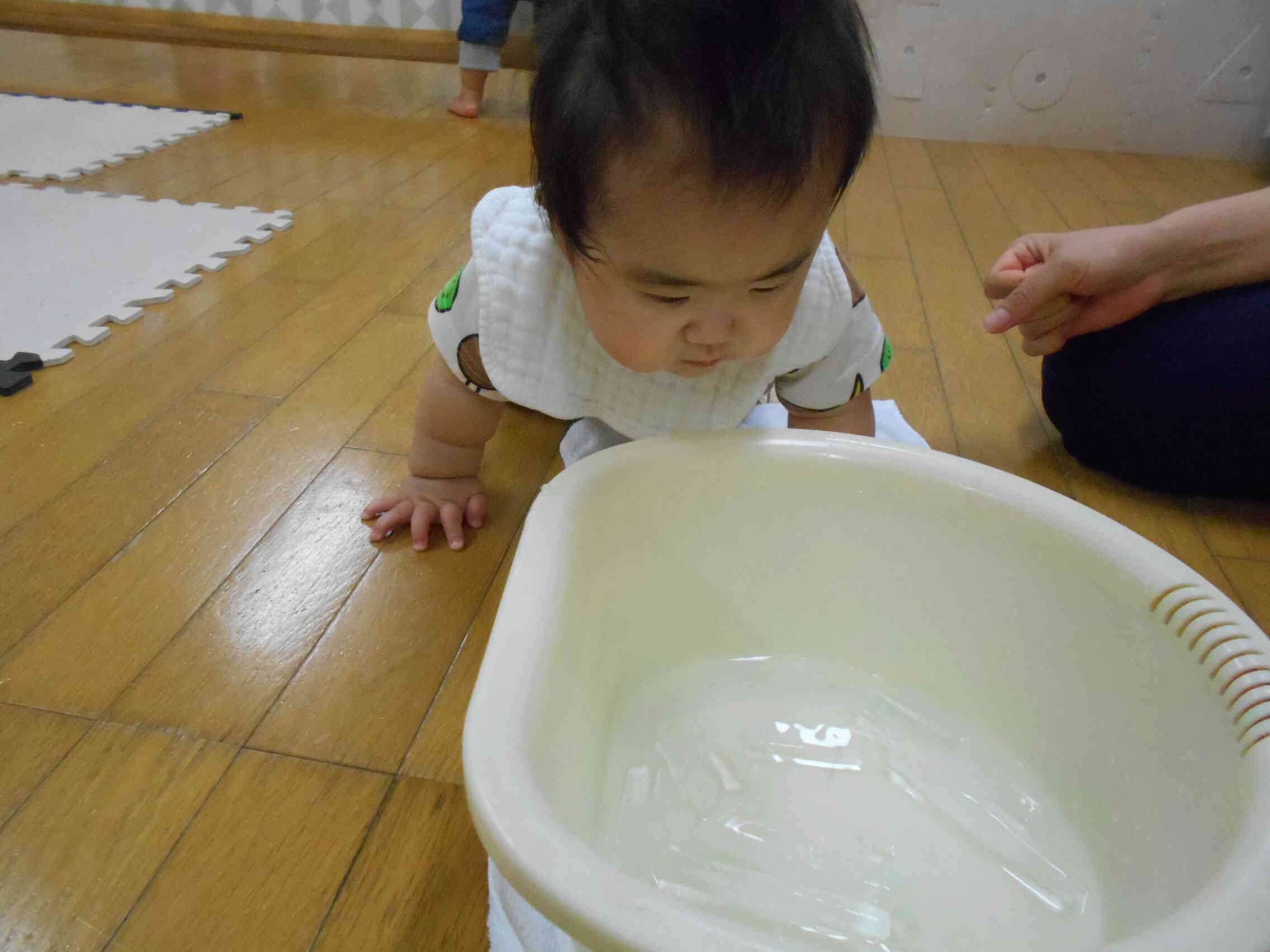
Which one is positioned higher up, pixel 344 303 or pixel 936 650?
pixel 936 650

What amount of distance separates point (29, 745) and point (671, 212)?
1.69 feet

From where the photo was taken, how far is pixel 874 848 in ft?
1.81

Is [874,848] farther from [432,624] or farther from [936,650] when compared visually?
[432,624]

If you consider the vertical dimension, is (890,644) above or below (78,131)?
above

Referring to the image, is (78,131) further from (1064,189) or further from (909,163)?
(1064,189)

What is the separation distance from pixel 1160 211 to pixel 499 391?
157cm

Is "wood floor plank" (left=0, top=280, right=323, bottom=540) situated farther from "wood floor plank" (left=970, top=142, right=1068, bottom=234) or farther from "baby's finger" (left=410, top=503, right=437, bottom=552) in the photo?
"wood floor plank" (left=970, top=142, right=1068, bottom=234)

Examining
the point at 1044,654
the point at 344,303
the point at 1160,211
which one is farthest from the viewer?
the point at 1160,211

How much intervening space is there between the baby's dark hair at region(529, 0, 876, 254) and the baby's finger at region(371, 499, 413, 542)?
1.18 ft

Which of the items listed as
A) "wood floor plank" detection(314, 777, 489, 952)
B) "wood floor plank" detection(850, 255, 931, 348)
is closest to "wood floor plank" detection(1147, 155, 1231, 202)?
"wood floor plank" detection(850, 255, 931, 348)

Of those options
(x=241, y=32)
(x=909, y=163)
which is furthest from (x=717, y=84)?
(x=241, y=32)

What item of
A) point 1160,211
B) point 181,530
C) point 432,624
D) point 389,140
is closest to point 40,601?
point 181,530

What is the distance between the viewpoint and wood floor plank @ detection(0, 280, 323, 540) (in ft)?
2.59

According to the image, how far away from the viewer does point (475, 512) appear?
787 millimetres
